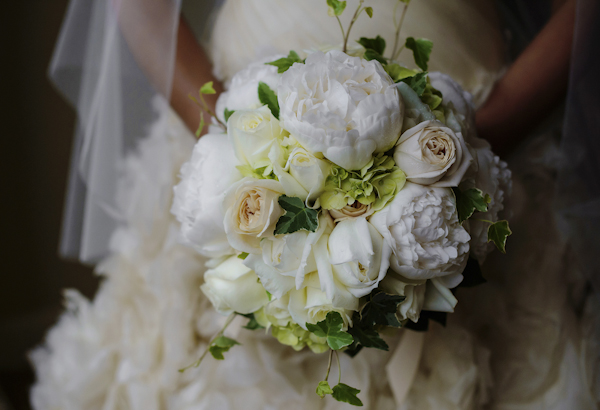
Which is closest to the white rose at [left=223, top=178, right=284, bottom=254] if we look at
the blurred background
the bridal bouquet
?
the bridal bouquet

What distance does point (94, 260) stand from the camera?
0.83 m

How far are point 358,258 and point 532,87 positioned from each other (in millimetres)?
465

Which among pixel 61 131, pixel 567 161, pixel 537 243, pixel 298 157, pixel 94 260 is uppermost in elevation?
pixel 298 157

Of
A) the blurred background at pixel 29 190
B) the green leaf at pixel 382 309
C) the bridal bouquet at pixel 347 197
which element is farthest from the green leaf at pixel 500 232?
the blurred background at pixel 29 190

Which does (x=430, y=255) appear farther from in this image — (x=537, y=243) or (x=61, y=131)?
(x=61, y=131)

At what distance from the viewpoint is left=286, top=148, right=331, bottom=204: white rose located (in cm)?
41

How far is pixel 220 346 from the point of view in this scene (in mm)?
528

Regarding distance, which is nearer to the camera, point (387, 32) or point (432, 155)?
point (432, 155)

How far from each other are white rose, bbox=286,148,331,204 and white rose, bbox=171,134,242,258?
8 cm

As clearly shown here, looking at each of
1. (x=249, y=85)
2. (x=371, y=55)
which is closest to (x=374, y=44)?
(x=371, y=55)

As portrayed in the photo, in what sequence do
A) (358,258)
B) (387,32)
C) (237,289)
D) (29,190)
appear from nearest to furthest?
(358,258), (237,289), (387,32), (29,190)

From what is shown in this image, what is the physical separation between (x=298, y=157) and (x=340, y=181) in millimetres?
48

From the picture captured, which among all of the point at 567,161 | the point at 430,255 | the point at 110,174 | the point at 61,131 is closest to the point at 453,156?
the point at 430,255

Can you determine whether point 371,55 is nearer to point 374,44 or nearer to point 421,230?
point 374,44
